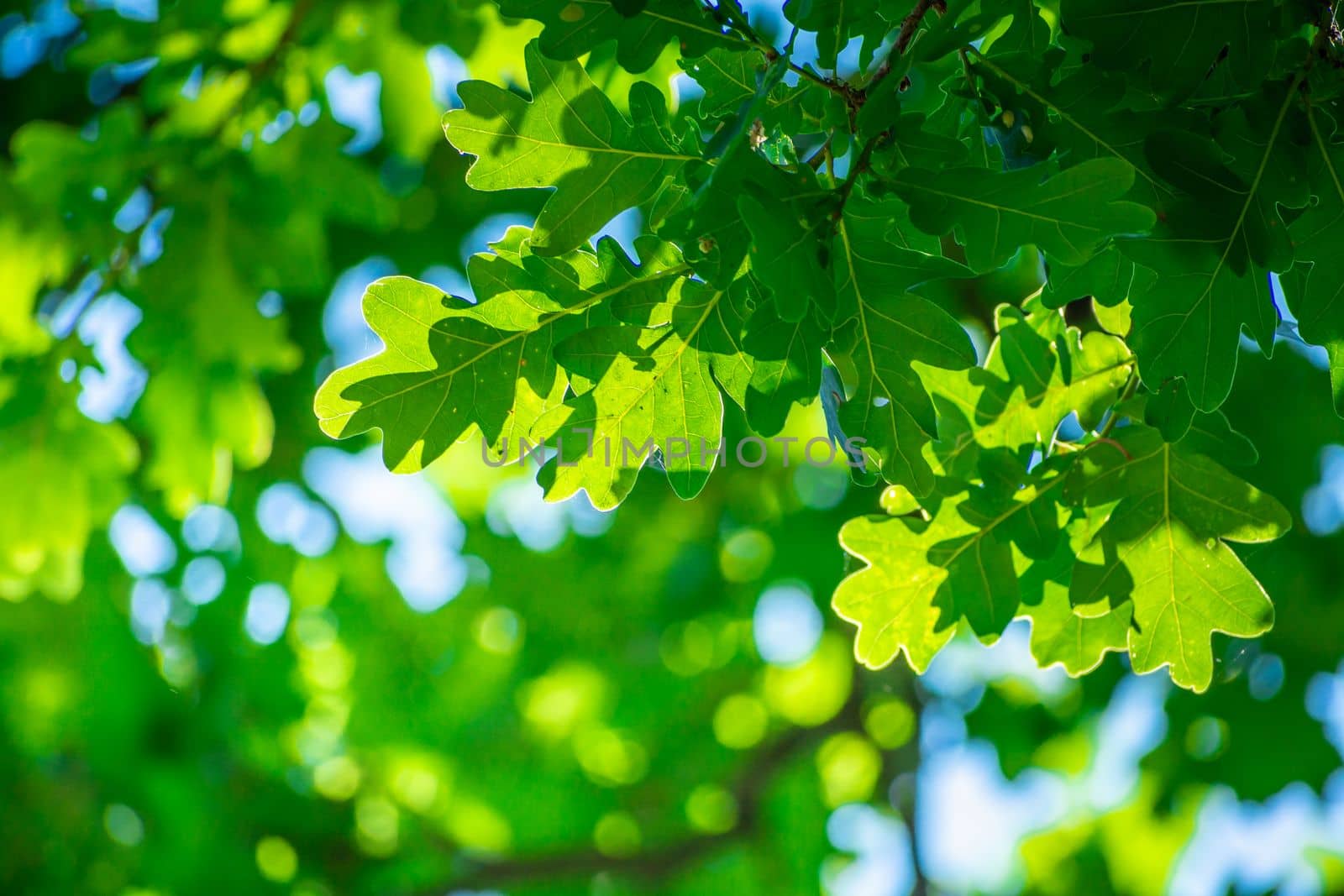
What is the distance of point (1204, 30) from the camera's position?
1083mm

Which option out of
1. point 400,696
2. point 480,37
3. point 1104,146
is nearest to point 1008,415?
point 1104,146

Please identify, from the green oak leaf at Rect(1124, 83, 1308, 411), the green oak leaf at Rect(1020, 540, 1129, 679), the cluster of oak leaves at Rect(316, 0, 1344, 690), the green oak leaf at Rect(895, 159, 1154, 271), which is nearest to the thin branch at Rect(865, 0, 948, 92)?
the cluster of oak leaves at Rect(316, 0, 1344, 690)

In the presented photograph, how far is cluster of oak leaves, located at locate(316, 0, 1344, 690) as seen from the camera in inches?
42.4

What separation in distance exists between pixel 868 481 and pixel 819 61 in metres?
0.48

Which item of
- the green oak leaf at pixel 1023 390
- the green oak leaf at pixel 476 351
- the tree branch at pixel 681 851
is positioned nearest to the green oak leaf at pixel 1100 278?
the green oak leaf at pixel 1023 390

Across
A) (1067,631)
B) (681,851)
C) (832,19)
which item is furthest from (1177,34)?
(681,851)

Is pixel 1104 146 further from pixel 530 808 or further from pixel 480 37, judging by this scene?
pixel 530 808

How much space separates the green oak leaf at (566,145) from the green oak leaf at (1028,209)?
0.27m

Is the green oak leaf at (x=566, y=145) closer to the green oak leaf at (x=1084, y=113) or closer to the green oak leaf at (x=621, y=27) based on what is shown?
the green oak leaf at (x=621, y=27)

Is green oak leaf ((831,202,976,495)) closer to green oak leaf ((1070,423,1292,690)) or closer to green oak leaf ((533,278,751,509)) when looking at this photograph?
green oak leaf ((533,278,751,509))

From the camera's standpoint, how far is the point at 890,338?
1199 millimetres

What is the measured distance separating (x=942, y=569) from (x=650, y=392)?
1.56ft

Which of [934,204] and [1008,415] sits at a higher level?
[934,204]

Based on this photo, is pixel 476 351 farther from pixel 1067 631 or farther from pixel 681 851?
pixel 681 851
